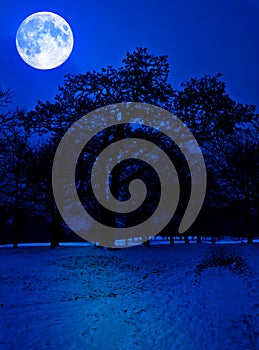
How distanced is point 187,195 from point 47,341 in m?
22.6

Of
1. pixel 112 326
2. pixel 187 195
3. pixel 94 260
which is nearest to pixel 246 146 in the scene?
pixel 187 195

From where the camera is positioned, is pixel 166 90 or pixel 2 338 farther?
pixel 166 90

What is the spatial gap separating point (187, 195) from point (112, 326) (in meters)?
21.5

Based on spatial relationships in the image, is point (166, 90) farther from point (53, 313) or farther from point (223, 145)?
point (53, 313)

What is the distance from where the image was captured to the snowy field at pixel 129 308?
5789 millimetres

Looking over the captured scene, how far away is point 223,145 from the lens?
28.4 metres

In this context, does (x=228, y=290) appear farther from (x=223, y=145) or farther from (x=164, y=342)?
(x=223, y=145)

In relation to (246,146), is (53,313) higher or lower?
lower

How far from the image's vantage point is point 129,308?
7891mm

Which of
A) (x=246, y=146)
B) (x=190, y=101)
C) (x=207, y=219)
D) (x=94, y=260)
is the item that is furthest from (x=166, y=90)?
(x=207, y=219)

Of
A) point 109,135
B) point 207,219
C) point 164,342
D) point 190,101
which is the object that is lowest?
point 164,342

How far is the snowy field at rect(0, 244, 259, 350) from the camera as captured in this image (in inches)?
228

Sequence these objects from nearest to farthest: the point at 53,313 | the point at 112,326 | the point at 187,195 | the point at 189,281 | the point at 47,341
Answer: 1. the point at 47,341
2. the point at 112,326
3. the point at 53,313
4. the point at 189,281
5. the point at 187,195

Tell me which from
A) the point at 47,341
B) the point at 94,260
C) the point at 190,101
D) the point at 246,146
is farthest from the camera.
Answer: the point at 246,146
